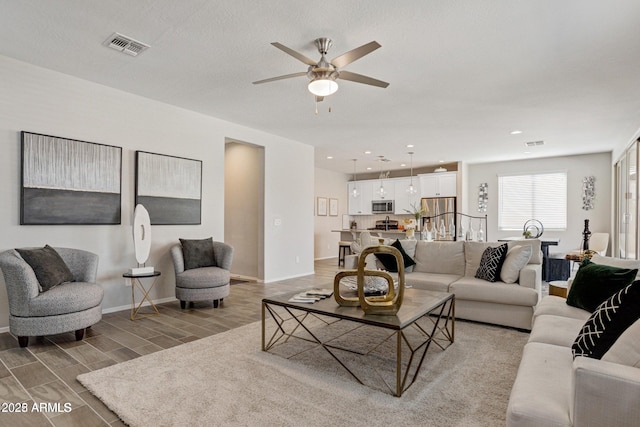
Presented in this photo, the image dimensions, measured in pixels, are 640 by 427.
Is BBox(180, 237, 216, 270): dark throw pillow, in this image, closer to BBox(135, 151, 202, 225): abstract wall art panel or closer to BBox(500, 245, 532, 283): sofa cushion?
BBox(135, 151, 202, 225): abstract wall art panel

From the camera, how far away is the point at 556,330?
2293mm

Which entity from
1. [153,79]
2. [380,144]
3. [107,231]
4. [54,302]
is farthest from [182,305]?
[380,144]

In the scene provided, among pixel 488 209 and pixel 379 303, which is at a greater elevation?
pixel 488 209

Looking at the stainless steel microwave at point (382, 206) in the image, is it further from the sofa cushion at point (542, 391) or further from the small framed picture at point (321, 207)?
the sofa cushion at point (542, 391)

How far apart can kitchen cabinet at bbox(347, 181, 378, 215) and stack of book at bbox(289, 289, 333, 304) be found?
8.19 metres

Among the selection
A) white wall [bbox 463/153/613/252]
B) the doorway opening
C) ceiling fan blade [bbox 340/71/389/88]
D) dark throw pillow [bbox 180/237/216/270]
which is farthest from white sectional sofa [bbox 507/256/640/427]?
white wall [bbox 463/153/613/252]

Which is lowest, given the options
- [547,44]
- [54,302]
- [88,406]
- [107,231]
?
[88,406]

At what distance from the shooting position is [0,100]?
11.4 feet

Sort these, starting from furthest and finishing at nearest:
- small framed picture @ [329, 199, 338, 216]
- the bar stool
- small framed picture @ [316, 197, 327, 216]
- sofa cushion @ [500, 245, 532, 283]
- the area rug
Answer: small framed picture @ [329, 199, 338, 216]
small framed picture @ [316, 197, 327, 216]
the bar stool
sofa cushion @ [500, 245, 532, 283]
the area rug

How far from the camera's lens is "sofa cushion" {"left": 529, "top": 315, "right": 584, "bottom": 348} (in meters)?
2.16

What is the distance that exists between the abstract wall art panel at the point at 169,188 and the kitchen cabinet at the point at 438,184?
673 centimetres

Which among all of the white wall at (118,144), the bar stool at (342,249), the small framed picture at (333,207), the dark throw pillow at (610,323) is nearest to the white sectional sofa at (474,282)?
the dark throw pillow at (610,323)

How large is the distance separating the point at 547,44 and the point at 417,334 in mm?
2884

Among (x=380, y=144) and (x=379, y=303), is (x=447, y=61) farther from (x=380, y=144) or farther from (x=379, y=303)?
(x=380, y=144)
